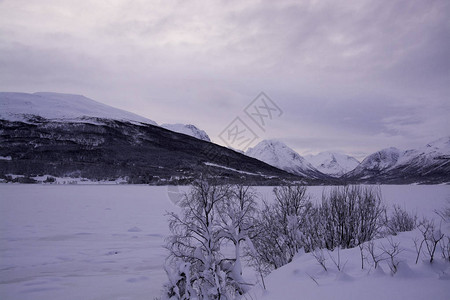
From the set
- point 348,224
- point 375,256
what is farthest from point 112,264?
point 375,256

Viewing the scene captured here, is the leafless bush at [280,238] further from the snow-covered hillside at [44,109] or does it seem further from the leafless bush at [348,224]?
the snow-covered hillside at [44,109]

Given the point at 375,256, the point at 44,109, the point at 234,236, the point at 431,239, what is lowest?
the point at 234,236

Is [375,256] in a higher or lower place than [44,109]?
lower

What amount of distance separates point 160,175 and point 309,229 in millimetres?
62850

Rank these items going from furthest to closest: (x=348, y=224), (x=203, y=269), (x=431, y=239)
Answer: (x=348, y=224)
(x=203, y=269)
(x=431, y=239)

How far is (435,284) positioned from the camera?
12.9 feet

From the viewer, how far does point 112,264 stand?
49.2ft

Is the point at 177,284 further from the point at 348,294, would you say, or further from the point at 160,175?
the point at 160,175

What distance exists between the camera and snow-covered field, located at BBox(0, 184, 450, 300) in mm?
4391

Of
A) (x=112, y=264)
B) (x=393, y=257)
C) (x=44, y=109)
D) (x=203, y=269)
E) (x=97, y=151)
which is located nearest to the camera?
(x=393, y=257)

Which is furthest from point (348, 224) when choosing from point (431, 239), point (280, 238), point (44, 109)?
point (44, 109)

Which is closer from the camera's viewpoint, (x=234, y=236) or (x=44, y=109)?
(x=234, y=236)

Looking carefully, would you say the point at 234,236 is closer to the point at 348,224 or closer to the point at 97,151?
the point at 348,224

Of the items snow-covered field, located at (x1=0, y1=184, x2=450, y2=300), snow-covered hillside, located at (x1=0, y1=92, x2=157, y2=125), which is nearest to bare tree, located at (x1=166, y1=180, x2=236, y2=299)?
snow-covered field, located at (x1=0, y1=184, x2=450, y2=300)
